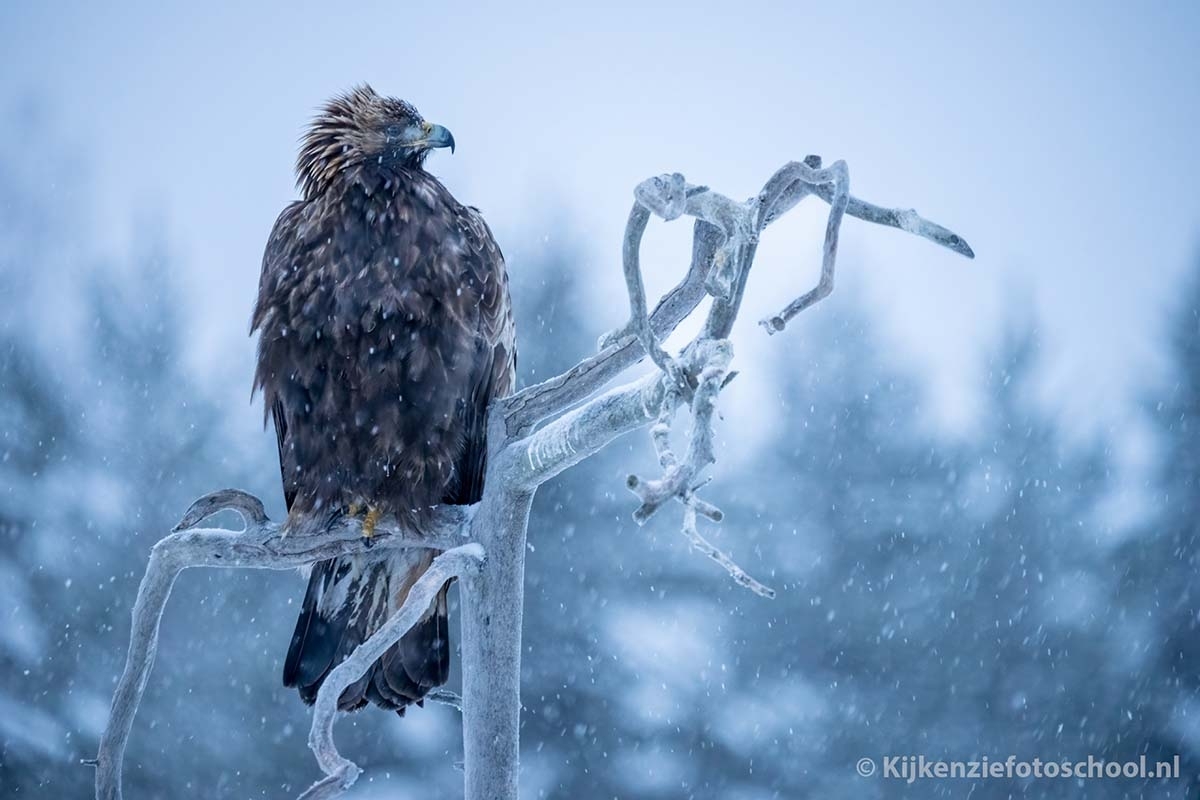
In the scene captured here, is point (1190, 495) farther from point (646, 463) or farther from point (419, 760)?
point (419, 760)

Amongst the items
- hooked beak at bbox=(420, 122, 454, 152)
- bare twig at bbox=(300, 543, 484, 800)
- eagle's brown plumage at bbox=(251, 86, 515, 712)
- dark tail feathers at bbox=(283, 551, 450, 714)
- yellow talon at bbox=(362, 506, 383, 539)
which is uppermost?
hooked beak at bbox=(420, 122, 454, 152)

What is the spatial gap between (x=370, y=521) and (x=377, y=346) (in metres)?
0.49

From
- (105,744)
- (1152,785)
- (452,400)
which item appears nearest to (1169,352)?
(1152,785)

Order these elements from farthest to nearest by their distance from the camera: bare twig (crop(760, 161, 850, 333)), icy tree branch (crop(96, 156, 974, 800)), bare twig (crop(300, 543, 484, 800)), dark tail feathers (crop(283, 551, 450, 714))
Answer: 1. dark tail feathers (crop(283, 551, 450, 714))
2. bare twig (crop(300, 543, 484, 800))
3. icy tree branch (crop(96, 156, 974, 800))
4. bare twig (crop(760, 161, 850, 333))

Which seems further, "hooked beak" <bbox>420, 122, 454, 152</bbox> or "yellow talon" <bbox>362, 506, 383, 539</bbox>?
"hooked beak" <bbox>420, 122, 454, 152</bbox>

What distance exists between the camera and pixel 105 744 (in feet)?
9.09

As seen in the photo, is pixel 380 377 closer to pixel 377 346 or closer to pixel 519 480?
pixel 377 346

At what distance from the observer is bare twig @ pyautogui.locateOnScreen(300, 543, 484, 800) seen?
233 cm

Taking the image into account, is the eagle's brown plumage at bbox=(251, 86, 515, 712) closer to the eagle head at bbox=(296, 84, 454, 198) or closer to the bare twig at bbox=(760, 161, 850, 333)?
the eagle head at bbox=(296, 84, 454, 198)

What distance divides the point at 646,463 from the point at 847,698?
2.79 meters

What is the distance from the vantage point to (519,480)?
9.47ft

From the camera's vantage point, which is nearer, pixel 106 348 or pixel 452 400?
pixel 452 400

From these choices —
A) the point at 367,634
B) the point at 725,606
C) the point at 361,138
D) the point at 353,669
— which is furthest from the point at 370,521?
the point at 725,606

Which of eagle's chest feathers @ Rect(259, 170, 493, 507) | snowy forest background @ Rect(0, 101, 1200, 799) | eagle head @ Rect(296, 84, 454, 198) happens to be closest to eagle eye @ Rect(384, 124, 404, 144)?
eagle head @ Rect(296, 84, 454, 198)
